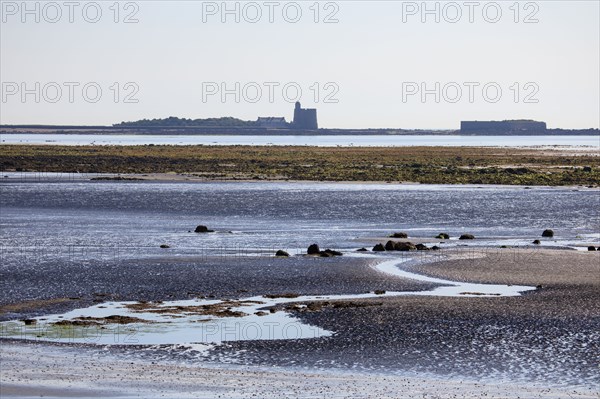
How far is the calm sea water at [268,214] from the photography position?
44188 millimetres

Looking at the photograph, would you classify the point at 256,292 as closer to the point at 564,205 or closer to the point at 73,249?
the point at 73,249

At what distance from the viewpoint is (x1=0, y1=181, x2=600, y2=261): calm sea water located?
4419 cm

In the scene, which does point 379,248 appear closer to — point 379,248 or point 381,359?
point 379,248

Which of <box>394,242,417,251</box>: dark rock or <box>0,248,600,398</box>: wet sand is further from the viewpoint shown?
<box>394,242,417,251</box>: dark rock

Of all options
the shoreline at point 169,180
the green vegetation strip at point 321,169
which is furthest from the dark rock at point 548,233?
the green vegetation strip at point 321,169

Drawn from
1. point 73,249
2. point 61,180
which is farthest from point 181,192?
point 73,249

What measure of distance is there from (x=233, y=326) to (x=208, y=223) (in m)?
28.3

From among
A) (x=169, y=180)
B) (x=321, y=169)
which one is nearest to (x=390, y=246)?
(x=169, y=180)

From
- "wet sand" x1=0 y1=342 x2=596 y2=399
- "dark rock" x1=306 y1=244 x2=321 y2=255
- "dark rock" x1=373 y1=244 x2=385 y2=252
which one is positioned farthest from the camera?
"dark rock" x1=373 y1=244 x2=385 y2=252

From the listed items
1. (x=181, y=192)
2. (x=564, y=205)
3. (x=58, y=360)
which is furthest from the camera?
(x=181, y=192)

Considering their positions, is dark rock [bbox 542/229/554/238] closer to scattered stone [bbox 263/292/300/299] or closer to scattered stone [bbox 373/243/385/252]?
scattered stone [bbox 373/243/385/252]

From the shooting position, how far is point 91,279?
31656 mm

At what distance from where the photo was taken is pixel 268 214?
189 ft

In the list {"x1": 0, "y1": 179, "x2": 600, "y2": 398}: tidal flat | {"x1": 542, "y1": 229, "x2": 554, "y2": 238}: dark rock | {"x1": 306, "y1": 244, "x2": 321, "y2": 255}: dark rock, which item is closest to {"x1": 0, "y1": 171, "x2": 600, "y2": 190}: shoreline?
{"x1": 0, "y1": 179, "x2": 600, "y2": 398}: tidal flat
